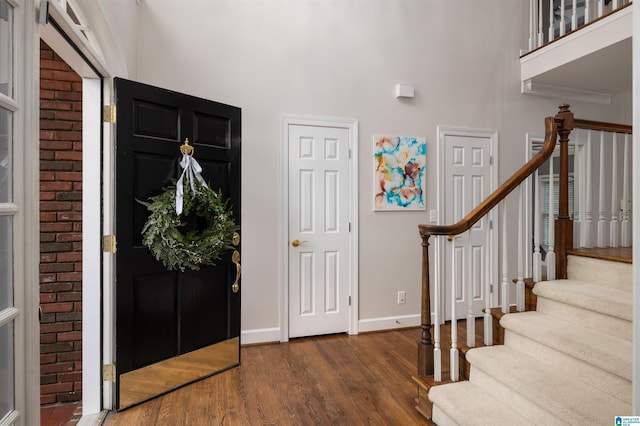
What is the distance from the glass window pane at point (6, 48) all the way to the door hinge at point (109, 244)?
128 centimetres

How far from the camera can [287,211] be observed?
11.8 feet

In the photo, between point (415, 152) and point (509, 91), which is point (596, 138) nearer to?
point (509, 91)

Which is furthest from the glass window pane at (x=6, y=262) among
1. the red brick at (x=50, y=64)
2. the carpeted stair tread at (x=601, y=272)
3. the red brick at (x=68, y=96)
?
the carpeted stair tread at (x=601, y=272)

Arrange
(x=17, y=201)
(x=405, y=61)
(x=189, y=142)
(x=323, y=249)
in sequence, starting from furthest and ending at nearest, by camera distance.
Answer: (x=405, y=61)
(x=323, y=249)
(x=189, y=142)
(x=17, y=201)

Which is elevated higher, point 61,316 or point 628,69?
point 628,69

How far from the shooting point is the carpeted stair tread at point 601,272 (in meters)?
2.29

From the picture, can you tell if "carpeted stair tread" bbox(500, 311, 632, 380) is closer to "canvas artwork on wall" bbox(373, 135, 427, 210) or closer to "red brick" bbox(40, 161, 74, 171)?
"canvas artwork on wall" bbox(373, 135, 427, 210)

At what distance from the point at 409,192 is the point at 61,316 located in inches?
130

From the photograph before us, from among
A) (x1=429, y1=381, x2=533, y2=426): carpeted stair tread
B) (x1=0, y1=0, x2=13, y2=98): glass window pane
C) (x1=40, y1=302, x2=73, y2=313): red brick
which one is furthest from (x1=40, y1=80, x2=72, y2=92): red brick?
(x1=429, y1=381, x2=533, y2=426): carpeted stair tread

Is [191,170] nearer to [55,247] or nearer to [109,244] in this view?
[109,244]

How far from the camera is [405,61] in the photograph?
3.98 m

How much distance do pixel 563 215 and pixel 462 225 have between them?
0.96 meters

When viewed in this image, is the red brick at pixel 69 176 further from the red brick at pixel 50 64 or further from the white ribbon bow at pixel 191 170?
the white ribbon bow at pixel 191 170

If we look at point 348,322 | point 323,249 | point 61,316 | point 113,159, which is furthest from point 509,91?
point 61,316
